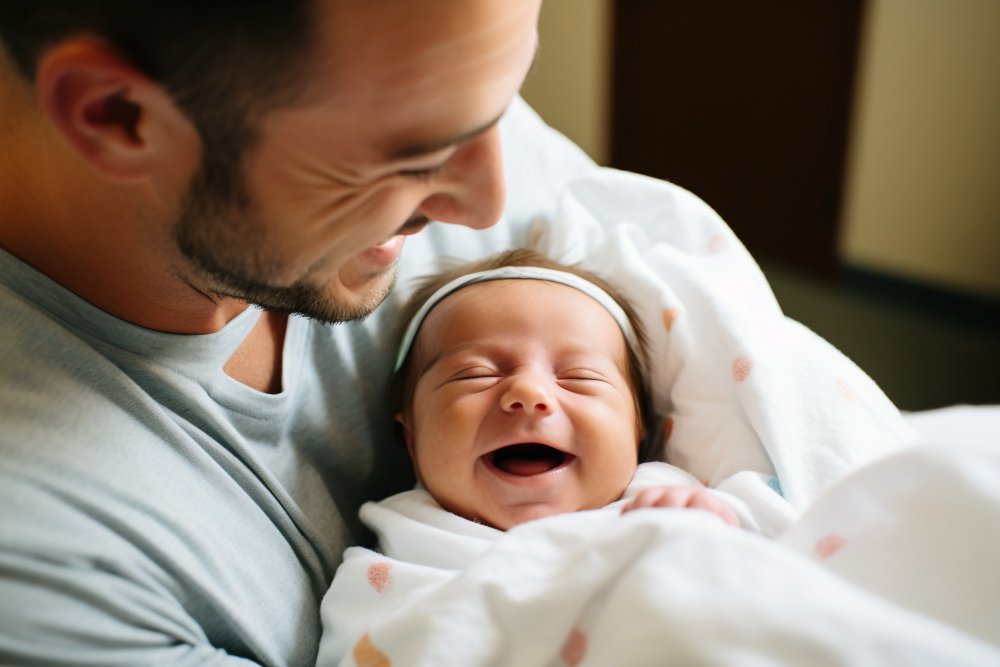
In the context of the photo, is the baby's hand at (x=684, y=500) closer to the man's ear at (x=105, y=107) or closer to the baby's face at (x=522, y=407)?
the baby's face at (x=522, y=407)

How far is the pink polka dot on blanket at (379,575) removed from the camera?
94 centimetres

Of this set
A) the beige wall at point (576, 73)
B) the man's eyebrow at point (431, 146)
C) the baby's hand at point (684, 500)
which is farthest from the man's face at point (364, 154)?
the beige wall at point (576, 73)

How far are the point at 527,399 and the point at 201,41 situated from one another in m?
0.51

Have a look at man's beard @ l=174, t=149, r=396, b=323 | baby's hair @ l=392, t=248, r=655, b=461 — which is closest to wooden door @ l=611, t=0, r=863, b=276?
baby's hair @ l=392, t=248, r=655, b=461

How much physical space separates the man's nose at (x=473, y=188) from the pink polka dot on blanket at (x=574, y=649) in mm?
421

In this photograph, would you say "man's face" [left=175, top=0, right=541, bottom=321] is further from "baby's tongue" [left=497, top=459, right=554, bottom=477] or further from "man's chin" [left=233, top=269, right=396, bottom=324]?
"baby's tongue" [left=497, top=459, right=554, bottom=477]

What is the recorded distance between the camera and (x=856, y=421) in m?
1.05

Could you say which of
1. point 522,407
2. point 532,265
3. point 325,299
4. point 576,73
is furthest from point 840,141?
point 325,299

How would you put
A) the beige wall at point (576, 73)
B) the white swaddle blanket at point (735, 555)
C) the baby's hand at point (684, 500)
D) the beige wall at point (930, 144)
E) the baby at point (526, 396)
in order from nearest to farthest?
the white swaddle blanket at point (735, 555) → the baby's hand at point (684, 500) → the baby at point (526, 396) → the beige wall at point (930, 144) → the beige wall at point (576, 73)

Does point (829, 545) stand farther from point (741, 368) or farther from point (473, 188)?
point (473, 188)

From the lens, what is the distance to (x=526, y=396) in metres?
1.02

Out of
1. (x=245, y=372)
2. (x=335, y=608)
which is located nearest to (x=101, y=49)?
(x=245, y=372)

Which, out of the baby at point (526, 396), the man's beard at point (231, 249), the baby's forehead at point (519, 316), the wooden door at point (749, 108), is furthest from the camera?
the wooden door at point (749, 108)

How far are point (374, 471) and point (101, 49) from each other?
66 centimetres
